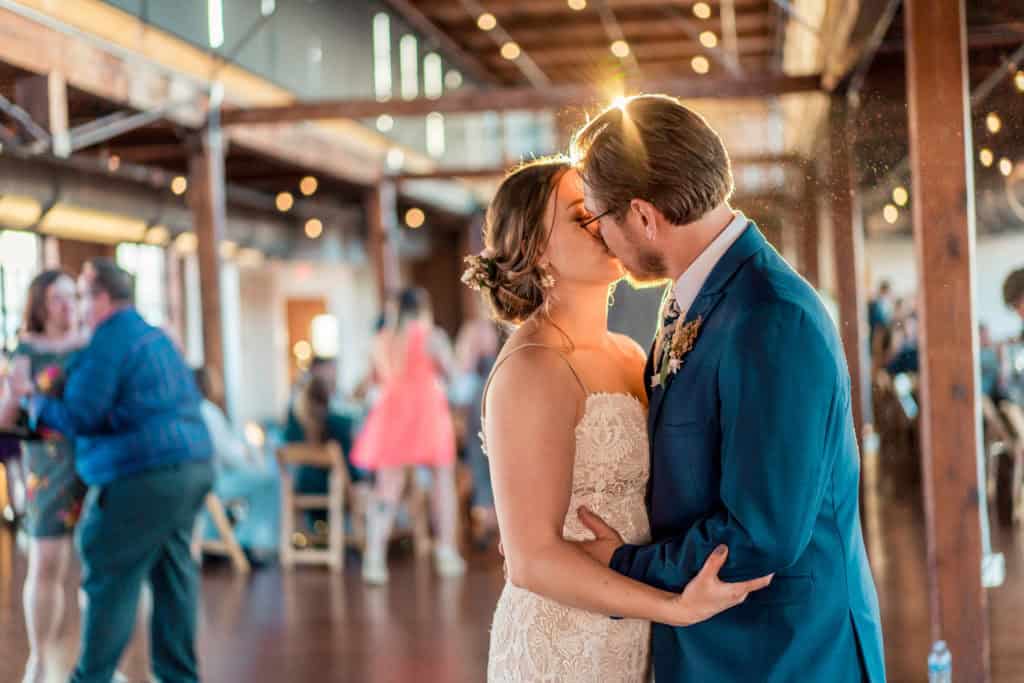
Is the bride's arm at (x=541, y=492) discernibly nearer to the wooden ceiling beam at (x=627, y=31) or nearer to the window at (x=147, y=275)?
the window at (x=147, y=275)

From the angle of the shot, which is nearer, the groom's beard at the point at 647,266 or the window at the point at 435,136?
the groom's beard at the point at 647,266

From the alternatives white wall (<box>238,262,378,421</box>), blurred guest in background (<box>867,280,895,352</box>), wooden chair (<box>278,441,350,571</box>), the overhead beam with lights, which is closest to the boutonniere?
blurred guest in background (<box>867,280,895,352</box>)

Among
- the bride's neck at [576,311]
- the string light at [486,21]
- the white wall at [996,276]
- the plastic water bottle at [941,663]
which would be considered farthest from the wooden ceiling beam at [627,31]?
the bride's neck at [576,311]

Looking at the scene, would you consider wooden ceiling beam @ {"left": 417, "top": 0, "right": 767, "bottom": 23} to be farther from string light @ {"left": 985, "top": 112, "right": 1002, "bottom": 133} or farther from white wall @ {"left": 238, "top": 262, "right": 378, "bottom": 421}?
white wall @ {"left": 238, "top": 262, "right": 378, "bottom": 421}

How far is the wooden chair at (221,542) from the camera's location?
7.34 meters

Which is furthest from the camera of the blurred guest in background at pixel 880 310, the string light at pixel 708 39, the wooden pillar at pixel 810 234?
the string light at pixel 708 39

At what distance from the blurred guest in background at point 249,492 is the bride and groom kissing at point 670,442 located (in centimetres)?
557

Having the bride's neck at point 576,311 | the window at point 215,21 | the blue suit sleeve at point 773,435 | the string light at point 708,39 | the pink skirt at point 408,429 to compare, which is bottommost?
the pink skirt at point 408,429

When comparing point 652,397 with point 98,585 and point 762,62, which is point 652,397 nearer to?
point 98,585

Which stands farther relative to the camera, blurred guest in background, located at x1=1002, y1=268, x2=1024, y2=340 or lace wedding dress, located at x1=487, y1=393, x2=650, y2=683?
blurred guest in background, located at x1=1002, y1=268, x2=1024, y2=340

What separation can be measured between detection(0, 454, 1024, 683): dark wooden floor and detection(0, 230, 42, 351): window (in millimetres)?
675

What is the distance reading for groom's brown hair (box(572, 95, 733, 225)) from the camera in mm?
1789

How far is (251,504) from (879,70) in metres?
5.22

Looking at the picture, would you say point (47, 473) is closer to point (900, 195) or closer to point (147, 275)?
point (147, 275)
